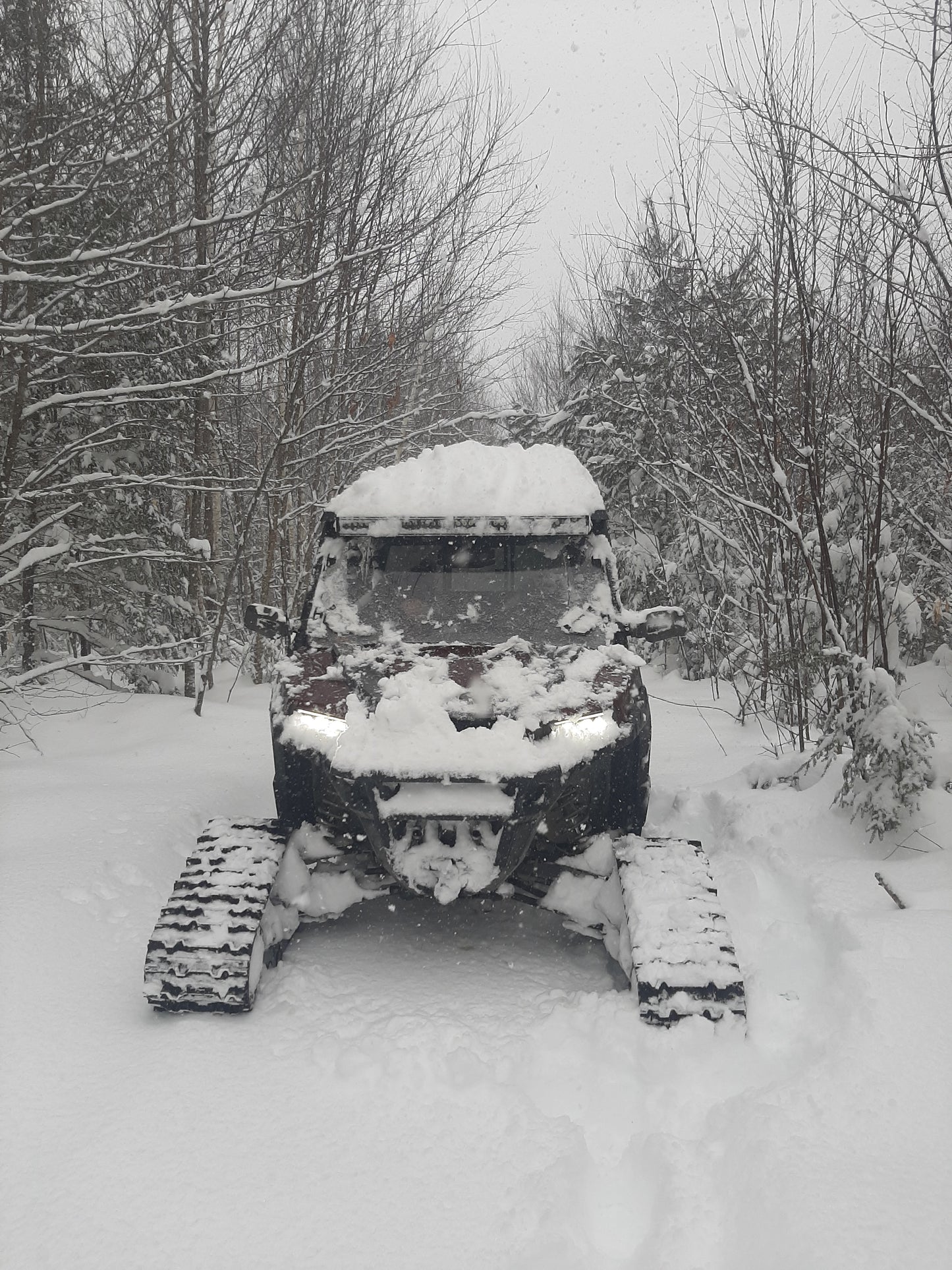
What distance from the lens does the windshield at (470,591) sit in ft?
13.9

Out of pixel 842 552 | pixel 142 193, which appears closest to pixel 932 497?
pixel 842 552

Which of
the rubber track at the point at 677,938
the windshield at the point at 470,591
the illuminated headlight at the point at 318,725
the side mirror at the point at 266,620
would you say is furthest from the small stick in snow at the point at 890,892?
the side mirror at the point at 266,620

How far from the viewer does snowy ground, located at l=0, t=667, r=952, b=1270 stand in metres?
2.22

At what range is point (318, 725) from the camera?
368 centimetres

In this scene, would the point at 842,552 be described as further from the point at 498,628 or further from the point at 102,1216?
the point at 102,1216

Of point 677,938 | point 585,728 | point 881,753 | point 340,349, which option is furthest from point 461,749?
point 340,349

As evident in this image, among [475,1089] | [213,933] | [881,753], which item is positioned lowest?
[475,1089]

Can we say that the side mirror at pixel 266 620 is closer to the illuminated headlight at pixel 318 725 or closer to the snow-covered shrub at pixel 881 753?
the illuminated headlight at pixel 318 725

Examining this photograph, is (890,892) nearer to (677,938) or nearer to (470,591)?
(677,938)

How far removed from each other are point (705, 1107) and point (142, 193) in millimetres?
7278

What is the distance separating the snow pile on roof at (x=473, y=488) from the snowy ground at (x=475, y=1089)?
1.99m

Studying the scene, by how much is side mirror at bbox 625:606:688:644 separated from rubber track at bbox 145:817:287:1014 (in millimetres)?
2002

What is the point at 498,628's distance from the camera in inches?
166

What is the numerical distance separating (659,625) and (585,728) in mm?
963
